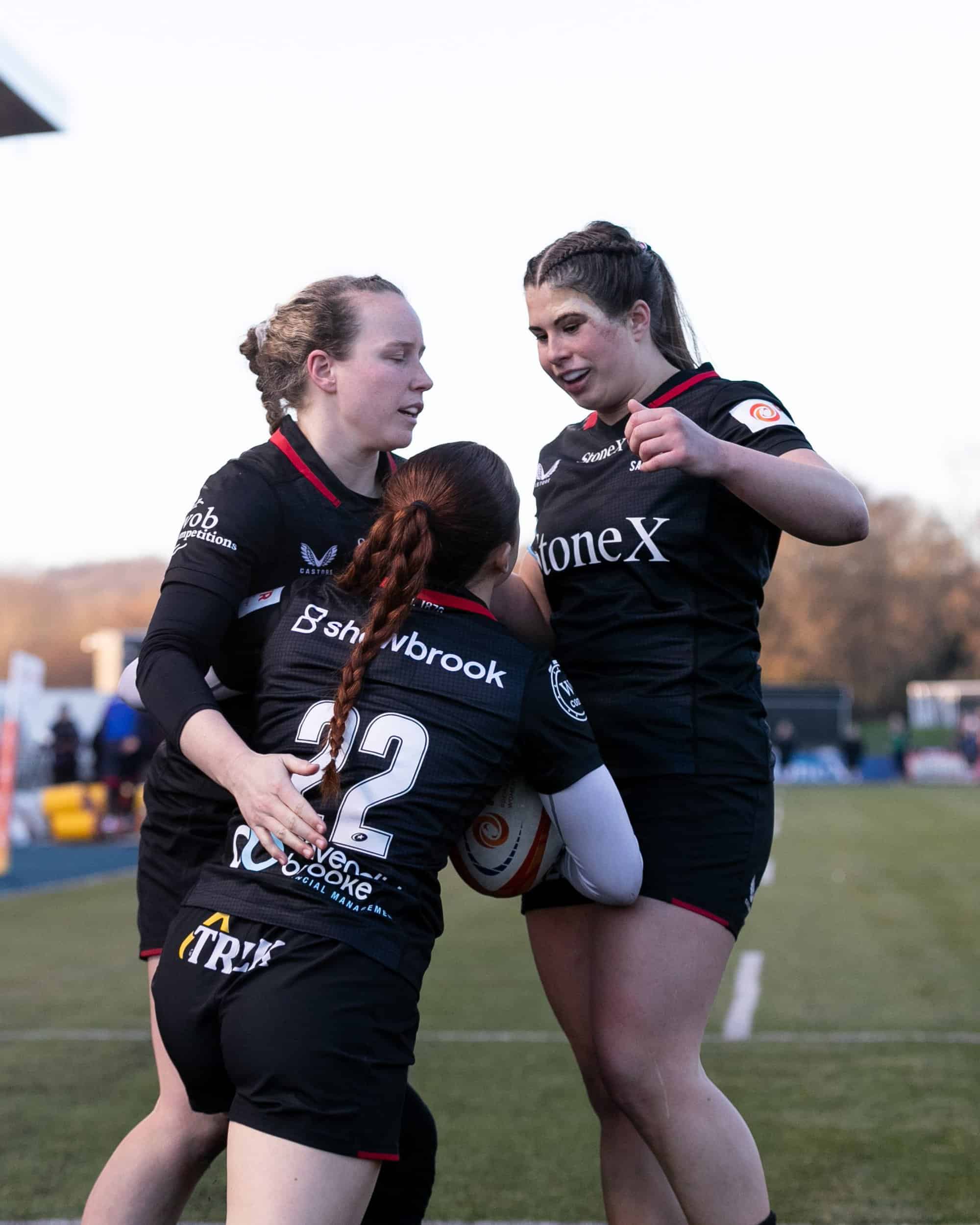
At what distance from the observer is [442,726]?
241cm

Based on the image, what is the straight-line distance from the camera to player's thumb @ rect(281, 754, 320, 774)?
236cm

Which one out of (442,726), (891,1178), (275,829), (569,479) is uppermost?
(569,479)

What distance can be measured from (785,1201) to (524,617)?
228cm

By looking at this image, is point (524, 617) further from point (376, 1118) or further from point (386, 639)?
point (376, 1118)

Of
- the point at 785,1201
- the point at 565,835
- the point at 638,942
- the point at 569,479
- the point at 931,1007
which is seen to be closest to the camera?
the point at 565,835

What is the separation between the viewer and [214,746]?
2432 mm

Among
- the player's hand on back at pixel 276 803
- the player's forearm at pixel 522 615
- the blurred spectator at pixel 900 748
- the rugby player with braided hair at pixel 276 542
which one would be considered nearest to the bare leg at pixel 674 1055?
the rugby player with braided hair at pixel 276 542

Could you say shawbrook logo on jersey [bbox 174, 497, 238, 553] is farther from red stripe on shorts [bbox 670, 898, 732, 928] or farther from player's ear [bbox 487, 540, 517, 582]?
red stripe on shorts [bbox 670, 898, 732, 928]

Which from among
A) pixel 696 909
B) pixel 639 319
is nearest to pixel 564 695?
pixel 696 909

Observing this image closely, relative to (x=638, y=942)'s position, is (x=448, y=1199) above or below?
below

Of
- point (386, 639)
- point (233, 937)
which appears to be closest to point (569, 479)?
point (386, 639)

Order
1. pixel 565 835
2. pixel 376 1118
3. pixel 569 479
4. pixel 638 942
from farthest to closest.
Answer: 1. pixel 569 479
2. pixel 638 942
3. pixel 565 835
4. pixel 376 1118

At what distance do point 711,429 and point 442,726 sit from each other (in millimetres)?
902

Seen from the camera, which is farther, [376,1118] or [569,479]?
[569,479]
